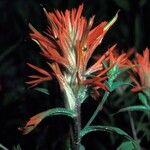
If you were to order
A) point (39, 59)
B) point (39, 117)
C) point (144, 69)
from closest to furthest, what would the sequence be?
point (39, 117), point (144, 69), point (39, 59)

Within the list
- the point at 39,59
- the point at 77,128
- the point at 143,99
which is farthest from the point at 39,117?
the point at 39,59

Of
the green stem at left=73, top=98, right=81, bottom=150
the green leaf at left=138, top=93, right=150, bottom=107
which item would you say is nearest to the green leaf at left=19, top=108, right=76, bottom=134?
the green stem at left=73, top=98, right=81, bottom=150

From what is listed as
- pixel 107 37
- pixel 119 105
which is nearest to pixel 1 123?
pixel 119 105

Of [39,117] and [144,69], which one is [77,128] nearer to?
[39,117]

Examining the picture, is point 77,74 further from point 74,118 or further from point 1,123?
point 1,123

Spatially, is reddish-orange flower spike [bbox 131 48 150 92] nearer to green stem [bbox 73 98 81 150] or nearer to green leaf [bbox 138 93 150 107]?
green leaf [bbox 138 93 150 107]

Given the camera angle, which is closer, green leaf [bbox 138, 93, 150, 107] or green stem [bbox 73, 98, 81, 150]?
green stem [bbox 73, 98, 81, 150]

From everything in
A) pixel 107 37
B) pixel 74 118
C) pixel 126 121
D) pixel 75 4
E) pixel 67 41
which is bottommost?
pixel 74 118
